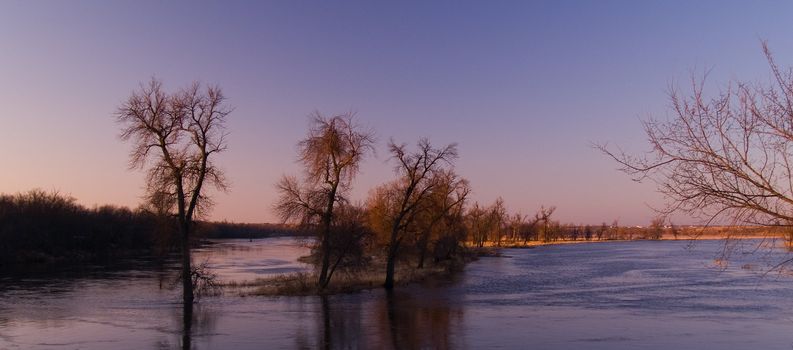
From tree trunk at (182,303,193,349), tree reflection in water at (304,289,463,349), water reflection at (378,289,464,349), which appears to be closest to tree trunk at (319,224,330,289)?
tree reflection in water at (304,289,463,349)

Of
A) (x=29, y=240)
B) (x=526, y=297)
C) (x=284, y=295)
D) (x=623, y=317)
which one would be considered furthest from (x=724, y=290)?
(x=29, y=240)

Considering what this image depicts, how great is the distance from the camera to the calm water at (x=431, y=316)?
67.7 ft

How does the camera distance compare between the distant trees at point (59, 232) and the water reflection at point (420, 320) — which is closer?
the water reflection at point (420, 320)

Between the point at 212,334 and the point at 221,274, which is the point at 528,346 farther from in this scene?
the point at 221,274

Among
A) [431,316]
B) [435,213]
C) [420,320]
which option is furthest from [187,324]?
[435,213]

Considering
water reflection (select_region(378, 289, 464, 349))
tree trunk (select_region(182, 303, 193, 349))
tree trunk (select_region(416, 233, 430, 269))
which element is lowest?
water reflection (select_region(378, 289, 464, 349))

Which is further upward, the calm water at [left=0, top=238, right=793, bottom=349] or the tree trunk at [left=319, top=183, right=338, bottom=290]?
the tree trunk at [left=319, top=183, right=338, bottom=290]

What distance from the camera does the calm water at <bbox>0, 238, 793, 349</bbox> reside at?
2062cm

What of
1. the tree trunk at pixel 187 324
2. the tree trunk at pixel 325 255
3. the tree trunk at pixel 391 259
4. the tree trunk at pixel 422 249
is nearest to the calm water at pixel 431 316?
the tree trunk at pixel 187 324

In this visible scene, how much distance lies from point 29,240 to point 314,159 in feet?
178

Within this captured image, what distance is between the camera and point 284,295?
116ft

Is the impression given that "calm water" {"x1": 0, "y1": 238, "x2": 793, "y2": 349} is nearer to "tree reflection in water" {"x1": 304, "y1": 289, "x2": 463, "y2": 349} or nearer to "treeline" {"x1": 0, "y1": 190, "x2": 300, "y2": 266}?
"tree reflection in water" {"x1": 304, "y1": 289, "x2": 463, "y2": 349}

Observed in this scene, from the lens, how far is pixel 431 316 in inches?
1091

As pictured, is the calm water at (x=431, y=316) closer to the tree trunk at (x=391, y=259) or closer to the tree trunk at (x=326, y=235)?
the tree trunk at (x=391, y=259)
